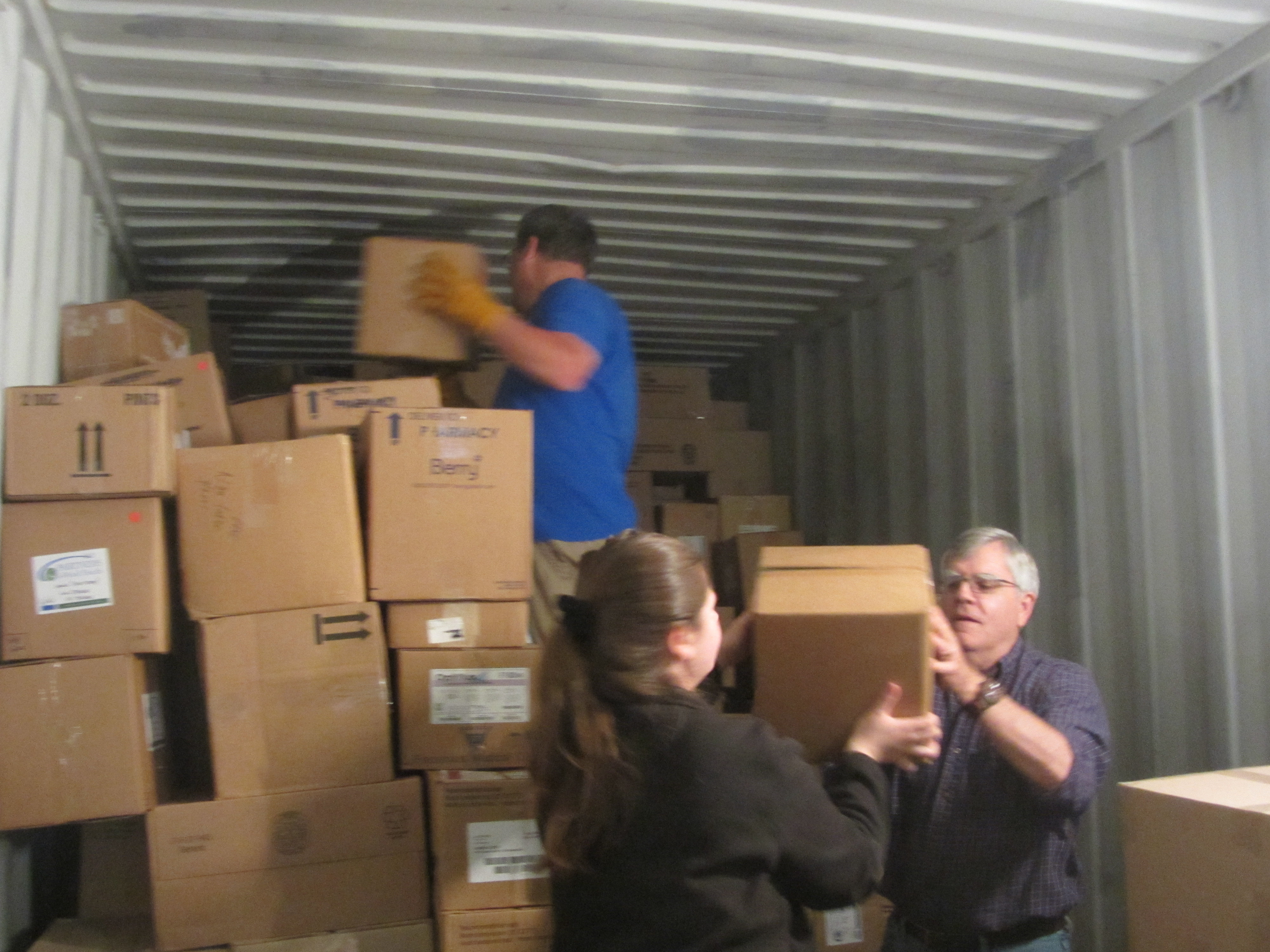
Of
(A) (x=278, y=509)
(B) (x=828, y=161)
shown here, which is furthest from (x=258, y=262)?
(B) (x=828, y=161)

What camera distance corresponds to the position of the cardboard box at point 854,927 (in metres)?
2.95

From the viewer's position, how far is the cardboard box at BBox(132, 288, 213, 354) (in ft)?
11.9

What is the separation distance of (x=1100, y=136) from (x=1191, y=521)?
1144 mm

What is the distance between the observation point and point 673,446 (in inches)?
180

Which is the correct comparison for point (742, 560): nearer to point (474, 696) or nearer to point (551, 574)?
point (551, 574)

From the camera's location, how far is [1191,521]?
2.56 m

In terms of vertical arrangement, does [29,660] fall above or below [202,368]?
below

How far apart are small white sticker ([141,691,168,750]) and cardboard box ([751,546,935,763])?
166cm

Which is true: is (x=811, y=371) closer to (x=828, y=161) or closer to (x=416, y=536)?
(x=828, y=161)

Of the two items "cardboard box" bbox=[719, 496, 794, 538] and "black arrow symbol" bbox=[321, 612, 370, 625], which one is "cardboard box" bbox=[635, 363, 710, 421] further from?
"black arrow symbol" bbox=[321, 612, 370, 625]

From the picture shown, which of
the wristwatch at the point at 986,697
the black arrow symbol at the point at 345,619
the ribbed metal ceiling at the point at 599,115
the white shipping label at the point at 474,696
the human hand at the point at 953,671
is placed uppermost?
the ribbed metal ceiling at the point at 599,115

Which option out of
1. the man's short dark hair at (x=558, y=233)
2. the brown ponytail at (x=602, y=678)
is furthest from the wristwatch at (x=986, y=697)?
the man's short dark hair at (x=558, y=233)

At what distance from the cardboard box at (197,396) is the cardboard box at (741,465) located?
2.39 meters

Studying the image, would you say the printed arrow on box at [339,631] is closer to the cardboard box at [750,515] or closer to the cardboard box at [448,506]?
the cardboard box at [448,506]
